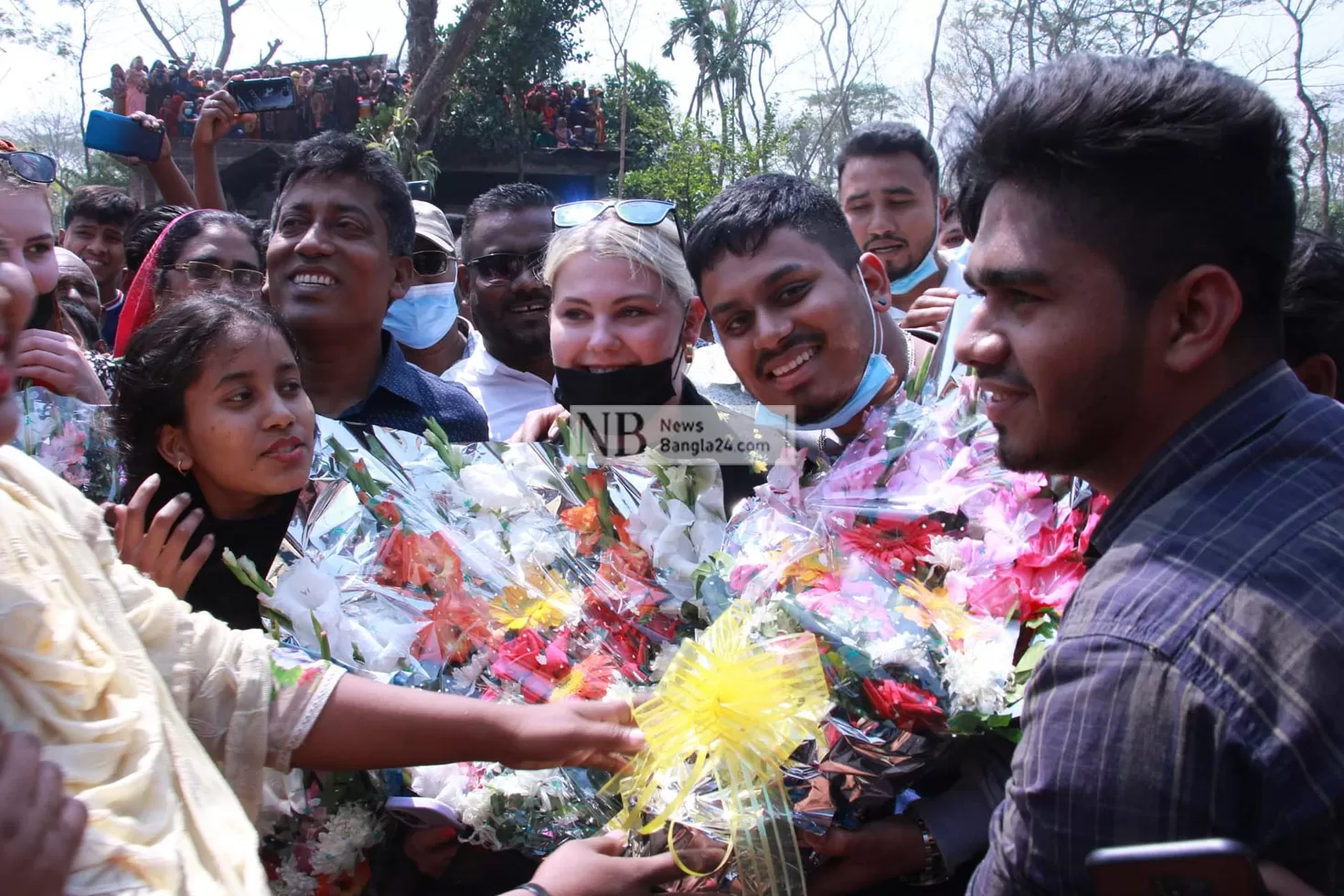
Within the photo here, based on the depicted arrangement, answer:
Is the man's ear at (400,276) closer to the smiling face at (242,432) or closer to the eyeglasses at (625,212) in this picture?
the eyeglasses at (625,212)

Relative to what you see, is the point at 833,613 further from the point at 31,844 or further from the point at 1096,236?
the point at 31,844

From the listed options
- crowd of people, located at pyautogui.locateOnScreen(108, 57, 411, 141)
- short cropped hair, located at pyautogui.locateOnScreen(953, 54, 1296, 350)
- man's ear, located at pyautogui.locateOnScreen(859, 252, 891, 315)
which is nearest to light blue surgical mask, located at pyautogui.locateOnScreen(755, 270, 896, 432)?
man's ear, located at pyautogui.locateOnScreen(859, 252, 891, 315)

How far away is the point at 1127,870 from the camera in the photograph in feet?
3.19

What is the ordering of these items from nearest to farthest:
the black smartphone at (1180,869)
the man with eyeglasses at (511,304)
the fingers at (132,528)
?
the black smartphone at (1180,869), the fingers at (132,528), the man with eyeglasses at (511,304)

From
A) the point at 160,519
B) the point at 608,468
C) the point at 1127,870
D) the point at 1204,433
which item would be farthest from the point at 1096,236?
the point at 160,519

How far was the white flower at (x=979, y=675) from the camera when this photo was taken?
1.56m

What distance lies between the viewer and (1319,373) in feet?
7.19

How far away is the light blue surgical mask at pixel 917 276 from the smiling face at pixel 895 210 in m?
0.02

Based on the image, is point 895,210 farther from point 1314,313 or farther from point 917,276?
point 1314,313

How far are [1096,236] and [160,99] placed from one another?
2122 centimetres

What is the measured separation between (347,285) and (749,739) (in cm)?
217

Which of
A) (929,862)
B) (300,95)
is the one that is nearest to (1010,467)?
(929,862)

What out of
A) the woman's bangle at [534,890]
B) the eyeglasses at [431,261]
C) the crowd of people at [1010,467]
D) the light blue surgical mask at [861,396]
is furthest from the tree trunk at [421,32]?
A: the woman's bangle at [534,890]

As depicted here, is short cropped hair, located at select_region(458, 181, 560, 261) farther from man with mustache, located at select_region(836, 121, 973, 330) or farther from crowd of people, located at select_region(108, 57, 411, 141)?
crowd of people, located at select_region(108, 57, 411, 141)
